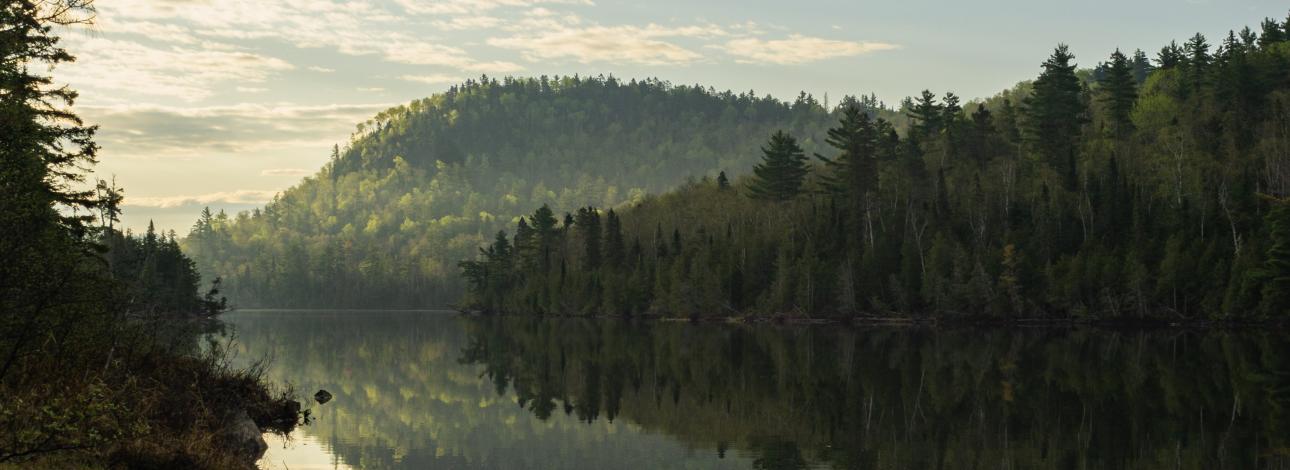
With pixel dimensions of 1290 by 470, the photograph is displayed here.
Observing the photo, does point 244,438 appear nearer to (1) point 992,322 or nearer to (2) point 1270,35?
(1) point 992,322

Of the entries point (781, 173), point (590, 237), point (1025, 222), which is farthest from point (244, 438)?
point (590, 237)

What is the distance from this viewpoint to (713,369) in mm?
60438

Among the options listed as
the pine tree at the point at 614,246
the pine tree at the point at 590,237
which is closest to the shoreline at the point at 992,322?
the pine tree at the point at 614,246

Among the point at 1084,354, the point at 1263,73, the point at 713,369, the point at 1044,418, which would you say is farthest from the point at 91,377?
the point at 1263,73

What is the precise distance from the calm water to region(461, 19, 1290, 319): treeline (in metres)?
37.2

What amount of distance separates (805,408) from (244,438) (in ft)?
68.4

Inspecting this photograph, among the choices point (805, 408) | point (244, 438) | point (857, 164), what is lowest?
point (805, 408)

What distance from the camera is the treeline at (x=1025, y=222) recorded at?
11600cm

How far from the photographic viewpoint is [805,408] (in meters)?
41.6

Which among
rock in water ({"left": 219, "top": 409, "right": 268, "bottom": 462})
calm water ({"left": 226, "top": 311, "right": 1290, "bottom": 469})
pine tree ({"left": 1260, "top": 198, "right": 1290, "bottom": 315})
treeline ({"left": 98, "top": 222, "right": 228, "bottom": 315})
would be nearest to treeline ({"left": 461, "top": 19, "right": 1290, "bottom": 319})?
pine tree ({"left": 1260, "top": 198, "right": 1290, "bottom": 315})

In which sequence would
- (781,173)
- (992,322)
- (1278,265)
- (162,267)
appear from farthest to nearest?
1. (781,173)
2. (162,267)
3. (992,322)
4. (1278,265)

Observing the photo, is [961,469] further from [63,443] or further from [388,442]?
[63,443]

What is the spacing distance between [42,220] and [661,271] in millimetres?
134012

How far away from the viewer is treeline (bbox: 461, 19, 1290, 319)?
116000mm
